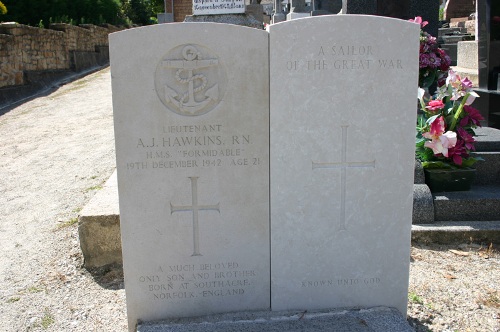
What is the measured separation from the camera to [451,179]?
4238 millimetres

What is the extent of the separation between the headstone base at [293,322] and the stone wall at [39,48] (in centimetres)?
1032

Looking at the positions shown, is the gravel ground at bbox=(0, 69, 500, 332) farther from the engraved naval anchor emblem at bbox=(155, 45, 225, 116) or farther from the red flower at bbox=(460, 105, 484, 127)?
the engraved naval anchor emblem at bbox=(155, 45, 225, 116)

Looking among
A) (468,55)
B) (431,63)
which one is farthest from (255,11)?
(431,63)

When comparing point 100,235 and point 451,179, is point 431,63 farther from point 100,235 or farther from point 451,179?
point 100,235

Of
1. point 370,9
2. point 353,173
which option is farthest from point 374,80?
point 370,9

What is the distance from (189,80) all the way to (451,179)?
2.54 meters

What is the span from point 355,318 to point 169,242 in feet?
3.34

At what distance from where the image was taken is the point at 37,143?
26.8ft

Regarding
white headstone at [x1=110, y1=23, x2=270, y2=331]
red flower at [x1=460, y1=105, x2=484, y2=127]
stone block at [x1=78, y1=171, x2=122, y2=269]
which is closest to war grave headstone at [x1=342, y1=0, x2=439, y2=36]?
red flower at [x1=460, y1=105, x2=484, y2=127]

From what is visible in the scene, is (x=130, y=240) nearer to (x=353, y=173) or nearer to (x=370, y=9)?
(x=353, y=173)

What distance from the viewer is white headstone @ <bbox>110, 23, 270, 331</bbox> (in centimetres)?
260

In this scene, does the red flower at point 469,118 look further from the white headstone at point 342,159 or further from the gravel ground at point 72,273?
the white headstone at point 342,159

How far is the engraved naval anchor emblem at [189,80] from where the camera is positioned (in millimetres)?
2604

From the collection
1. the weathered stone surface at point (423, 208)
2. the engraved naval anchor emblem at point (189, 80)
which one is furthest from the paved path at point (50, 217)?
the weathered stone surface at point (423, 208)
